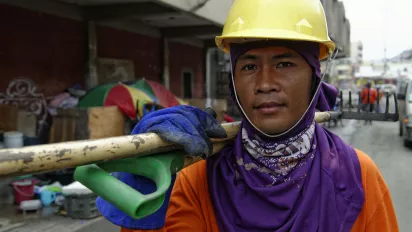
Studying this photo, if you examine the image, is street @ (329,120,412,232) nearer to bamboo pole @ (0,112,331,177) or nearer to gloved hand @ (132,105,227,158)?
gloved hand @ (132,105,227,158)

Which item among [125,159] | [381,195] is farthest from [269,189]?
[125,159]

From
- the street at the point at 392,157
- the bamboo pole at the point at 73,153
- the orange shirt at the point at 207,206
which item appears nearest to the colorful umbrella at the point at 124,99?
the street at the point at 392,157

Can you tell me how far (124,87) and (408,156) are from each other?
741 centimetres

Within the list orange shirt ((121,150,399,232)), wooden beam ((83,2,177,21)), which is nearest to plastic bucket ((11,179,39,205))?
wooden beam ((83,2,177,21))

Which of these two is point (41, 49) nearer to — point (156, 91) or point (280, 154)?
point (156, 91)

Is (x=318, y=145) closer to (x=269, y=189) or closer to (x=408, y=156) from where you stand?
(x=269, y=189)

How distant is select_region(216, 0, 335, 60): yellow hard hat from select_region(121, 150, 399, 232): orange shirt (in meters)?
0.53

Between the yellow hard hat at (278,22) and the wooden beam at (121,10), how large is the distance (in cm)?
643

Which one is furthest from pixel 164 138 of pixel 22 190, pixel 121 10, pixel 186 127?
pixel 121 10

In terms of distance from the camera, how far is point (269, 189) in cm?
131

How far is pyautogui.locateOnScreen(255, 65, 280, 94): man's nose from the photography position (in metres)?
1.33

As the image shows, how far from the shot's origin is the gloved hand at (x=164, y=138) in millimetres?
1051

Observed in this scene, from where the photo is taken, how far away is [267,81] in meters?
1.33

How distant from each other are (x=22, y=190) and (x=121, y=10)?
414 centimetres
